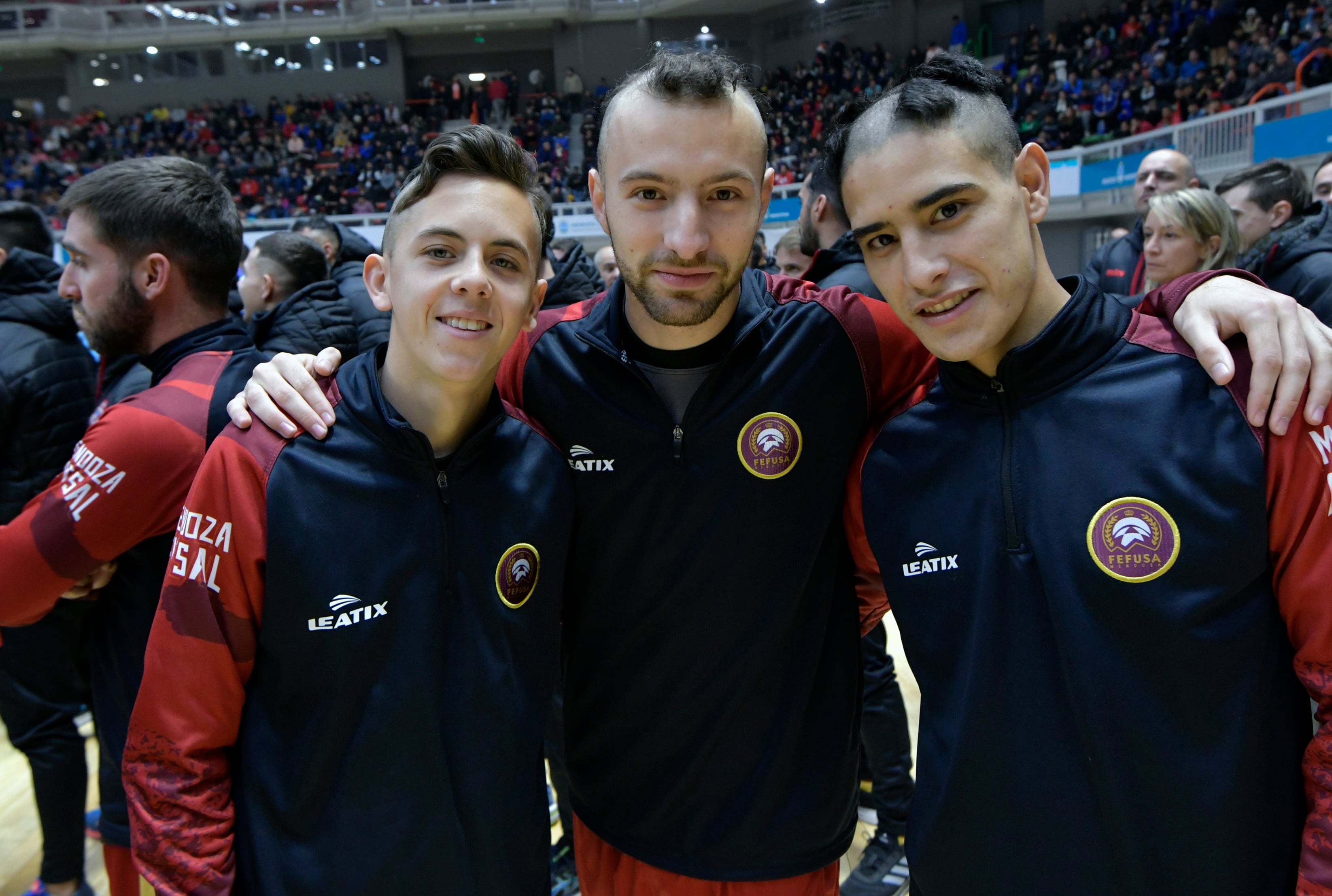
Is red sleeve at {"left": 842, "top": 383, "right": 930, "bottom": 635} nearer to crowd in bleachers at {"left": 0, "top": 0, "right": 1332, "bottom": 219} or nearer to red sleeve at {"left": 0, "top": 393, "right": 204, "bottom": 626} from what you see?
red sleeve at {"left": 0, "top": 393, "right": 204, "bottom": 626}

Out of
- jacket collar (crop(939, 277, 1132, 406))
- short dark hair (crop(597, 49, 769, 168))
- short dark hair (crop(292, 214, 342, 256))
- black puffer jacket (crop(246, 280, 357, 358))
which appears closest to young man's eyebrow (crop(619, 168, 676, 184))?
short dark hair (crop(597, 49, 769, 168))

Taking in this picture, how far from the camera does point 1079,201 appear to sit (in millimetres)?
15180

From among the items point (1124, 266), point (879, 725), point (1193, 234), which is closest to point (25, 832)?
point (879, 725)

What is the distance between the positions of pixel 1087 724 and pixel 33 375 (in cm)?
292

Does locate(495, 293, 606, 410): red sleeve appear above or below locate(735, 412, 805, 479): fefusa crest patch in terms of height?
above

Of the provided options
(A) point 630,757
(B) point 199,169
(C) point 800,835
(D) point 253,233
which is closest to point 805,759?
(C) point 800,835

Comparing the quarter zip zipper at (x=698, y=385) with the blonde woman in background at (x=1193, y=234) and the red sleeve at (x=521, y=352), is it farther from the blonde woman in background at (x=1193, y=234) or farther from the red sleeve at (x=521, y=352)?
the blonde woman in background at (x=1193, y=234)

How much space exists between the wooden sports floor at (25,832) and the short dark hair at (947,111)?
2002mm

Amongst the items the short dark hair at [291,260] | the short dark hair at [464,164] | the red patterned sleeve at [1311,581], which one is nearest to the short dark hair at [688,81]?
the short dark hair at [464,164]

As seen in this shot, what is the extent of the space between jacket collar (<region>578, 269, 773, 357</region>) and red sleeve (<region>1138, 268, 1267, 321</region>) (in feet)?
2.28

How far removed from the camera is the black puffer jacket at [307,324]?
3.48 meters

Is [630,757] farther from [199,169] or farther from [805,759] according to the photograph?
[199,169]

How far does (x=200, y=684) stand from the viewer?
136 cm

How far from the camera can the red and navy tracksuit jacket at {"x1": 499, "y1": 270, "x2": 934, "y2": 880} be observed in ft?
5.53
